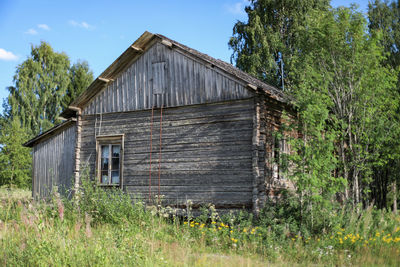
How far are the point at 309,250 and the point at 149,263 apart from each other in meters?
4.12

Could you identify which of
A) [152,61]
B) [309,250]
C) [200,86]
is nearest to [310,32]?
[200,86]

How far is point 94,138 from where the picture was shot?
14312 millimetres

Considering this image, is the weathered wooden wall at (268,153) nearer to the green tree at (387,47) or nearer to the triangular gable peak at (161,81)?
the triangular gable peak at (161,81)

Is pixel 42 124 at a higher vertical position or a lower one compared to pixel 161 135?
higher

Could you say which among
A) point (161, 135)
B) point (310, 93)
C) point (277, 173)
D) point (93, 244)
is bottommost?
point (93, 244)

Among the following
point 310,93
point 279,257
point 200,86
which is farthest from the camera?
point 200,86

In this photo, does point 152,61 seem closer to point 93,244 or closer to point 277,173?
point 277,173

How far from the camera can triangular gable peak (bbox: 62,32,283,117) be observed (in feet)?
39.0

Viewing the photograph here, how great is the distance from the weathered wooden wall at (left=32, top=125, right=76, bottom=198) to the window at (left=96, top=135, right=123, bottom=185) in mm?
1302

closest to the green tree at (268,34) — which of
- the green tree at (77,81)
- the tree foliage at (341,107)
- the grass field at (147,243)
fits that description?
the tree foliage at (341,107)

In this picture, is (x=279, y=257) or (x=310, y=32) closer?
(x=279, y=257)

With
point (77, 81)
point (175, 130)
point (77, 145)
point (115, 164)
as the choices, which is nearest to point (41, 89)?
point (77, 81)

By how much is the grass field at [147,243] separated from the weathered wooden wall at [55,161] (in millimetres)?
4193

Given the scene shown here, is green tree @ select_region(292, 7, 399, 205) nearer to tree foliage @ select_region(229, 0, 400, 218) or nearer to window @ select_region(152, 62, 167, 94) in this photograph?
tree foliage @ select_region(229, 0, 400, 218)
